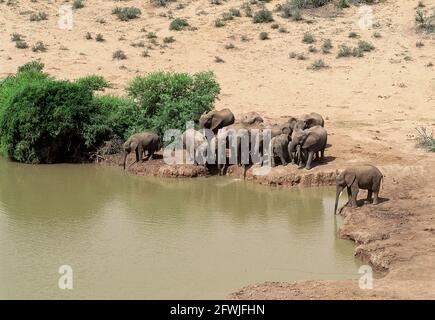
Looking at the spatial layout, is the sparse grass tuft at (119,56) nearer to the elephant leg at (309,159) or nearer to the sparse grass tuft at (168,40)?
the sparse grass tuft at (168,40)

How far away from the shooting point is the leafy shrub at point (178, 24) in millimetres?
31500

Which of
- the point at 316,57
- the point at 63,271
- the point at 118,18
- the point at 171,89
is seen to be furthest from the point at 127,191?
the point at 118,18

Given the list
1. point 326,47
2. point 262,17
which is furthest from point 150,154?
point 262,17

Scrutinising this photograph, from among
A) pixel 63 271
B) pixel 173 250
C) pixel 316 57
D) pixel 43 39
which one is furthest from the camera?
pixel 43 39

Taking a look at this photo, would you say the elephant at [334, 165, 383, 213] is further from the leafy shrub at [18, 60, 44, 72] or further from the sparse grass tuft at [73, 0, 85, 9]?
the sparse grass tuft at [73, 0, 85, 9]

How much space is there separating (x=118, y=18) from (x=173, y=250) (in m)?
22.0

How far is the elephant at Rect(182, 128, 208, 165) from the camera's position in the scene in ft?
58.9

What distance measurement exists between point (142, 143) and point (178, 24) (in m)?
14.0

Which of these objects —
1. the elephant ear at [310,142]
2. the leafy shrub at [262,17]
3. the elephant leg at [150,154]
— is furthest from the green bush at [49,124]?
the leafy shrub at [262,17]

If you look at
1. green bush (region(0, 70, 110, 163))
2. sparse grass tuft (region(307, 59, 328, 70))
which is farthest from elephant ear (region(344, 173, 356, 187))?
sparse grass tuft (region(307, 59, 328, 70))

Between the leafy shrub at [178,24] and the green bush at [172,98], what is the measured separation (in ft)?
36.7

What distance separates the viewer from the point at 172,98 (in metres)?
20.2

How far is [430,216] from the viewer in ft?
45.5

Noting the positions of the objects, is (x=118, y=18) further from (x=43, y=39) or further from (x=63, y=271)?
(x=63, y=271)
